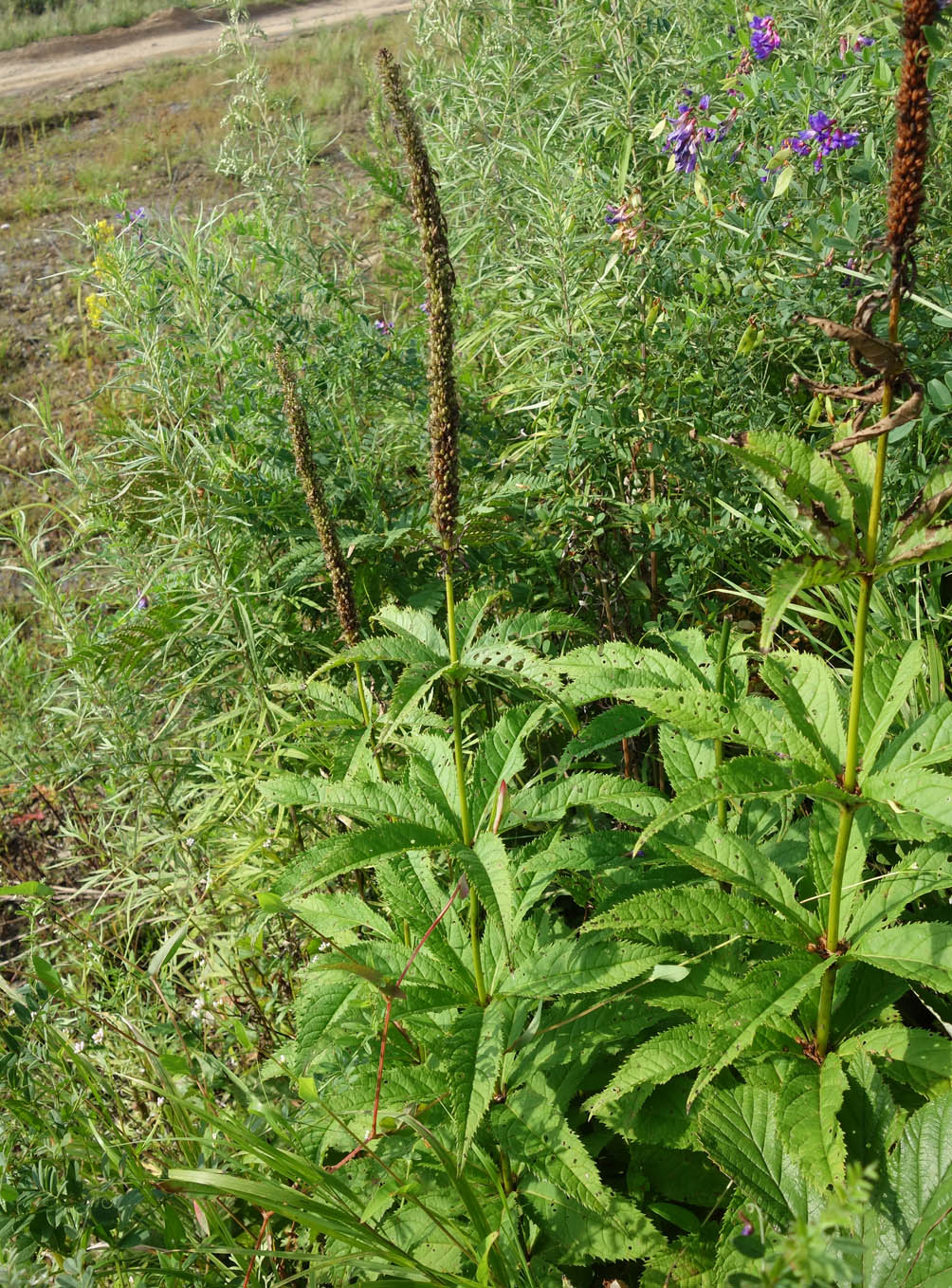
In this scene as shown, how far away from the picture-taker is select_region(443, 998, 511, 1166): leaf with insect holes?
1.62 metres

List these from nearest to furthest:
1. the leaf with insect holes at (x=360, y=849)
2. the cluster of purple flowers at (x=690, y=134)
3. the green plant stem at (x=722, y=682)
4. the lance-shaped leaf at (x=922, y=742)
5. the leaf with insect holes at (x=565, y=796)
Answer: the lance-shaped leaf at (x=922, y=742) → the leaf with insect holes at (x=360, y=849) → the leaf with insect holes at (x=565, y=796) → the green plant stem at (x=722, y=682) → the cluster of purple flowers at (x=690, y=134)

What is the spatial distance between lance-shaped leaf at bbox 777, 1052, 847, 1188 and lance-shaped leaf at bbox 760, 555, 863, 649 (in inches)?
32.6

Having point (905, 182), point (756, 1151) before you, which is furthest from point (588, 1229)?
point (905, 182)

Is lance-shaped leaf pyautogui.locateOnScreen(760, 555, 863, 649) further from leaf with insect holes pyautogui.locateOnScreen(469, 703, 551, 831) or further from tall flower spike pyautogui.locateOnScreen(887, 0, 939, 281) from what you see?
leaf with insect holes pyautogui.locateOnScreen(469, 703, 551, 831)

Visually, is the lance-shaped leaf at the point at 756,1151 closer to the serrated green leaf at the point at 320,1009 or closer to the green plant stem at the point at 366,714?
the serrated green leaf at the point at 320,1009

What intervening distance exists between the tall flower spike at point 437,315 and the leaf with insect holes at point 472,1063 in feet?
2.75

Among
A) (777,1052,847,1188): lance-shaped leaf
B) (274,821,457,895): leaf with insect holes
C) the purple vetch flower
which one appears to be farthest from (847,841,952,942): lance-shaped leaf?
the purple vetch flower

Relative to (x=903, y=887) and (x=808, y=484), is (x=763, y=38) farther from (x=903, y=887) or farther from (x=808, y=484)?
(x=903, y=887)

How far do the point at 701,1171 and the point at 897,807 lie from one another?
94 cm

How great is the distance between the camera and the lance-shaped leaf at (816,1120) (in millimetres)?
1522

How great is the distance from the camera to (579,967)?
1806mm

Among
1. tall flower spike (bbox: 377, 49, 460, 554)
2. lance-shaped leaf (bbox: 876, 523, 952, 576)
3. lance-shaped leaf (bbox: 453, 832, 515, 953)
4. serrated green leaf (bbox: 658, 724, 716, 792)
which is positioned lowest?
serrated green leaf (bbox: 658, 724, 716, 792)

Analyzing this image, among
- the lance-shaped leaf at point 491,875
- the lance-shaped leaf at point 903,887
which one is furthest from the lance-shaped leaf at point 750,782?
the lance-shaped leaf at point 903,887

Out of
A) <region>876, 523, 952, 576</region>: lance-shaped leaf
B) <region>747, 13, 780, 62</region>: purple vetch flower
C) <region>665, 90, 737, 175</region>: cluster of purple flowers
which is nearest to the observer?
<region>876, 523, 952, 576</region>: lance-shaped leaf
